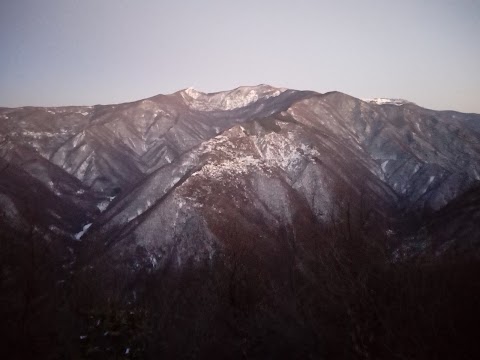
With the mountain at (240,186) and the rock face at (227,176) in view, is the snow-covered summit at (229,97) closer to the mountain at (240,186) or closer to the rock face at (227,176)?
the rock face at (227,176)

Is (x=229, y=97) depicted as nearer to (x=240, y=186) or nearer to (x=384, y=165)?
(x=384, y=165)

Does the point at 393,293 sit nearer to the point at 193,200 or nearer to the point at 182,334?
the point at 182,334

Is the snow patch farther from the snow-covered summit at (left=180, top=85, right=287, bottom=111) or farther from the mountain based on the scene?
the snow-covered summit at (left=180, top=85, right=287, bottom=111)

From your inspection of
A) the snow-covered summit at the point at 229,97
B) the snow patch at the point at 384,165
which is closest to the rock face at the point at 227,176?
the snow patch at the point at 384,165

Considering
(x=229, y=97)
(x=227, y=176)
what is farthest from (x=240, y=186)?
(x=229, y=97)

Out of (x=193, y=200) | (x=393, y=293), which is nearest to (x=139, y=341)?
(x=393, y=293)

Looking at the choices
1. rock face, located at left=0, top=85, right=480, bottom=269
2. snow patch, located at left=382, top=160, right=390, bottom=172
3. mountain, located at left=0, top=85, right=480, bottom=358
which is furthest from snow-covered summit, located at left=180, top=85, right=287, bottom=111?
snow patch, located at left=382, top=160, right=390, bottom=172

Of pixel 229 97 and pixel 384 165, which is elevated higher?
pixel 229 97
